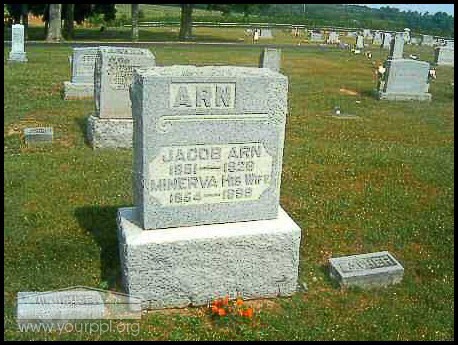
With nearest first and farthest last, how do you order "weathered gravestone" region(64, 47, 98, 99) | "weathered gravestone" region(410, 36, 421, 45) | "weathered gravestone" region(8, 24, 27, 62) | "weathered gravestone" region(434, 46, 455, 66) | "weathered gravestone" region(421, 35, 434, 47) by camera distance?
"weathered gravestone" region(64, 47, 98, 99), "weathered gravestone" region(8, 24, 27, 62), "weathered gravestone" region(434, 46, 455, 66), "weathered gravestone" region(421, 35, 434, 47), "weathered gravestone" region(410, 36, 421, 45)

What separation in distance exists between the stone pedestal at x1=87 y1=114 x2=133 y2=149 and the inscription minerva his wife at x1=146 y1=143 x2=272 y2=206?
4976 mm

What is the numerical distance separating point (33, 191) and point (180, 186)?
3.14 metres

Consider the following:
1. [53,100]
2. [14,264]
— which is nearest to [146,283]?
[14,264]

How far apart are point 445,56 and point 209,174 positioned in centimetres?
2667

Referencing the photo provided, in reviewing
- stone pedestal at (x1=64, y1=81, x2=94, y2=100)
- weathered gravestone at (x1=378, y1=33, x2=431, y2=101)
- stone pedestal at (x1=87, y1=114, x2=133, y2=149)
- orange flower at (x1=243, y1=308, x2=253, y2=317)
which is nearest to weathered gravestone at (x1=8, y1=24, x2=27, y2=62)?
stone pedestal at (x1=64, y1=81, x2=94, y2=100)

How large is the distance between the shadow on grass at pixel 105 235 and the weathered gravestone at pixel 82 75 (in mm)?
8055

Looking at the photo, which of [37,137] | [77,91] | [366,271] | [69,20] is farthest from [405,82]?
[69,20]

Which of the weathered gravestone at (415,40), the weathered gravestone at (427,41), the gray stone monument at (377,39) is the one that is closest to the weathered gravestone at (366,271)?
the gray stone monument at (377,39)

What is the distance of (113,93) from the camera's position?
30.0 ft

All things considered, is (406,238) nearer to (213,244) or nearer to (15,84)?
(213,244)

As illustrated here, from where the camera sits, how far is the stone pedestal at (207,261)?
4316 millimetres

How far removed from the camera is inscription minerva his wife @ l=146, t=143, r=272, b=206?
14.2 feet

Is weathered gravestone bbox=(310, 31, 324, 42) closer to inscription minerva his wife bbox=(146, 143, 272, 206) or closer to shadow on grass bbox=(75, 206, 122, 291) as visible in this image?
shadow on grass bbox=(75, 206, 122, 291)

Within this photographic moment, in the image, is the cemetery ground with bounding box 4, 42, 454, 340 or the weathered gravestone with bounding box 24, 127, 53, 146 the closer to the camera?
the cemetery ground with bounding box 4, 42, 454, 340
